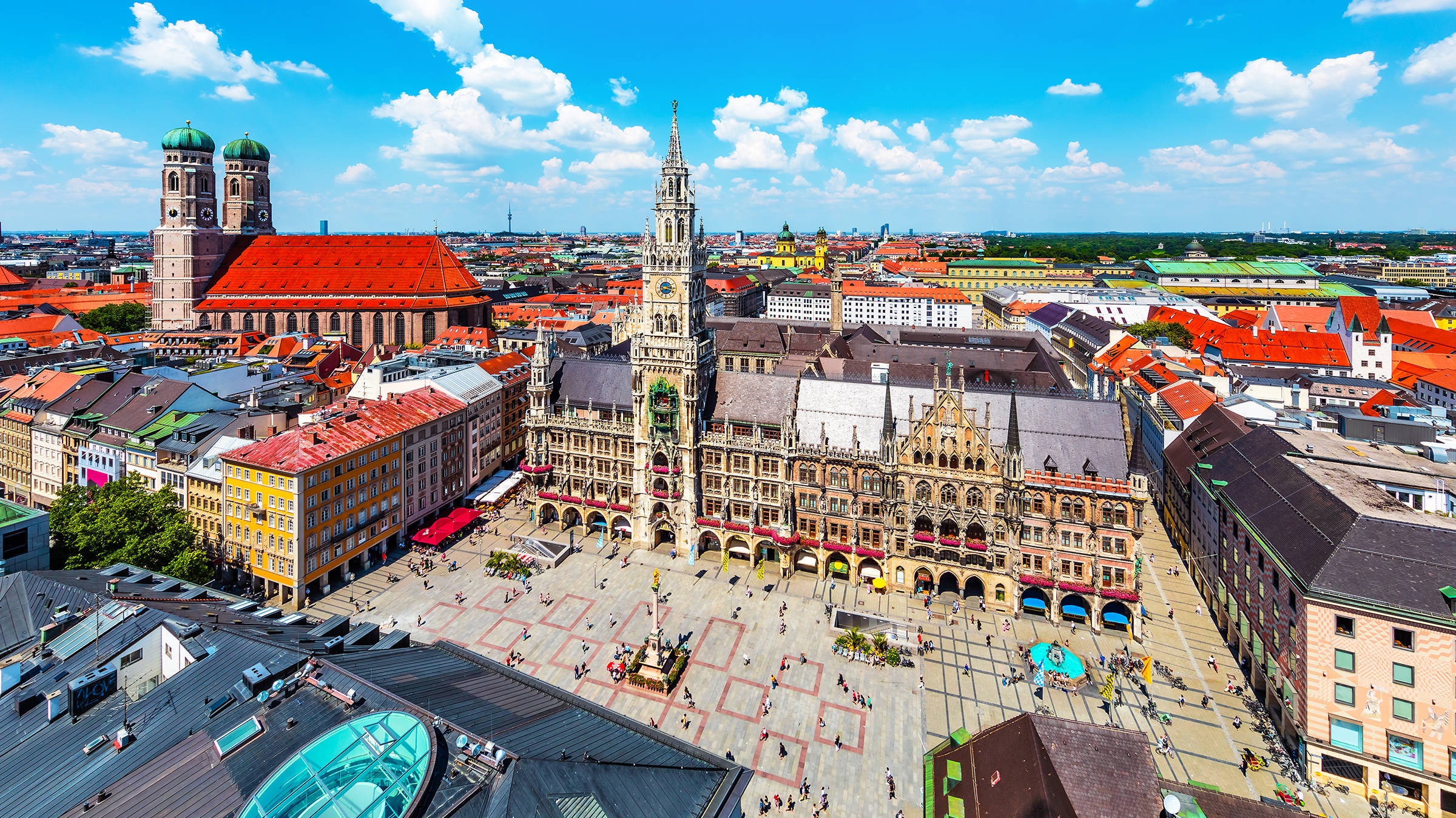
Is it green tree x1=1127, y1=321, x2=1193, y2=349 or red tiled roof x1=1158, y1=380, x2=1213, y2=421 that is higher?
green tree x1=1127, y1=321, x2=1193, y2=349

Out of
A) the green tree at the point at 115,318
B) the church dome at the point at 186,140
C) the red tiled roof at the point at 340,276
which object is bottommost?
the green tree at the point at 115,318

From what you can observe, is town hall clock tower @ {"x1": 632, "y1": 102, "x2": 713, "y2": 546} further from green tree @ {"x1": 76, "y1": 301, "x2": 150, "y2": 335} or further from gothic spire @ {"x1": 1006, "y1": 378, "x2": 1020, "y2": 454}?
green tree @ {"x1": 76, "y1": 301, "x2": 150, "y2": 335}

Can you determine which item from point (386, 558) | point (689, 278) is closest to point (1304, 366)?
point (689, 278)

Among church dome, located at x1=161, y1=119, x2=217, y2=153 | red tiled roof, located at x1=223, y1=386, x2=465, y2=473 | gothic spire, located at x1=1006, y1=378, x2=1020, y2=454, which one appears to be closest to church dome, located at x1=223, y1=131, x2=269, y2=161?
church dome, located at x1=161, y1=119, x2=217, y2=153

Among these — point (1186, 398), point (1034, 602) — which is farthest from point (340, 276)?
point (1186, 398)

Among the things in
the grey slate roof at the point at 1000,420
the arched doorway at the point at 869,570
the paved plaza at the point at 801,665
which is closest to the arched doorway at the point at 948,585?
the paved plaza at the point at 801,665

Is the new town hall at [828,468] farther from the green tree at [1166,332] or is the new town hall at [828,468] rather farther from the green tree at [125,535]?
the green tree at [1166,332]
